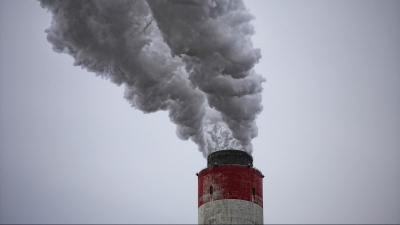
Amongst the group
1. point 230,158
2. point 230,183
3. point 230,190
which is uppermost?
point 230,158

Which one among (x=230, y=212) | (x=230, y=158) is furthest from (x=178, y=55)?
(x=230, y=212)

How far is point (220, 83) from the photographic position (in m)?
43.7

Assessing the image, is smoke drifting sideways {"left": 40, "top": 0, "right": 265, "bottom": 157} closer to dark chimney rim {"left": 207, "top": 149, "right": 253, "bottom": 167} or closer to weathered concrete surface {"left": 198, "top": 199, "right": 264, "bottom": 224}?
dark chimney rim {"left": 207, "top": 149, "right": 253, "bottom": 167}

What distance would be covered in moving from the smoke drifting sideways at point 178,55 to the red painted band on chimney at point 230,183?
442 cm

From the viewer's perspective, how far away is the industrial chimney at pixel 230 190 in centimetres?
3819

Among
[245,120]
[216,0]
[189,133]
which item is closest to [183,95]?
[189,133]

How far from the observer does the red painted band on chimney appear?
38.9 meters

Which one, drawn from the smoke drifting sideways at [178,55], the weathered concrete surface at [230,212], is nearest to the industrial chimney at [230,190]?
the weathered concrete surface at [230,212]

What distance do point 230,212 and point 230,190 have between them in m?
1.62

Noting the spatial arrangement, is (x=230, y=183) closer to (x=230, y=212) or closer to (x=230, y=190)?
(x=230, y=190)

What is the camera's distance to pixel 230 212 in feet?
125

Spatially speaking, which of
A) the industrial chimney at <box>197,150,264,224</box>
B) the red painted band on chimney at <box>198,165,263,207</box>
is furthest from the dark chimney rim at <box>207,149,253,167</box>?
the red painted band on chimney at <box>198,165,263,207</box>

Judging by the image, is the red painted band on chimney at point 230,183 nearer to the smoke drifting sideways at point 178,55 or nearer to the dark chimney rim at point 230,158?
the dark chimney rim at point 230,158

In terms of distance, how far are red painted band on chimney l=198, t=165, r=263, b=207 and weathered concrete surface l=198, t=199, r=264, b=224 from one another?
0.37 metres
